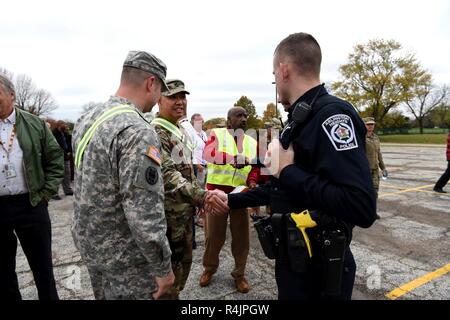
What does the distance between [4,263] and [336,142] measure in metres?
2.99

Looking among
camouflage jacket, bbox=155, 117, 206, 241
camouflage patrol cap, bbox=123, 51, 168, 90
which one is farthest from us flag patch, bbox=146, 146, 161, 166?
camouflage jacket, bbox=155, 117, 206, 241

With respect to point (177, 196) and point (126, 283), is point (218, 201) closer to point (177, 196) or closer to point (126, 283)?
point (177, 196)

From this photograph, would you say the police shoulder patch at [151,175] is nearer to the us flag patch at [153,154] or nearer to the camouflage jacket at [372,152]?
the us flag patch at [153,154]

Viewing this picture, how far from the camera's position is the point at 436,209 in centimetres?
636

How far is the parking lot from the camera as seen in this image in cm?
326

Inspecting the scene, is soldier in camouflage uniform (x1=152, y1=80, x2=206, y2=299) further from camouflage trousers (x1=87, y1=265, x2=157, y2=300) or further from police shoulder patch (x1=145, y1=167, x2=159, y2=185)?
police shoulder patch (x1=145, y1=167, x2=159, y2=185)

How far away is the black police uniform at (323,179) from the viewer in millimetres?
1447

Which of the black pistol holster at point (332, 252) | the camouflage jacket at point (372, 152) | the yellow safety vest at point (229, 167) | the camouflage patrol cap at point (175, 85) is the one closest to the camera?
the black pistol holster at point (332, 252)

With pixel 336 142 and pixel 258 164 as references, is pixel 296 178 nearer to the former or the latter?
pixel 336 142

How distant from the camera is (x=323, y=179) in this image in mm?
1533

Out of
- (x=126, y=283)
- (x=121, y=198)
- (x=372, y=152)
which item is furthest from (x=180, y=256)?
(x=372, y=152)

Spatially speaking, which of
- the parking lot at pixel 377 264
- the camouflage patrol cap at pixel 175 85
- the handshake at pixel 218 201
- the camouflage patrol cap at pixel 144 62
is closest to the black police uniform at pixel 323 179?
the handshake at pixel 218 201

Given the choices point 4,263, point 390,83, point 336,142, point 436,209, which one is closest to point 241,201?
point 336,142

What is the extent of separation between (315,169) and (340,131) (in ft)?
0.75
